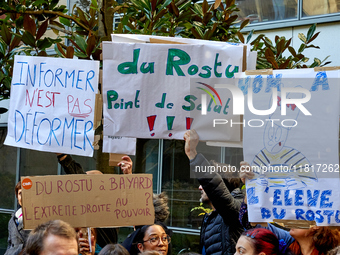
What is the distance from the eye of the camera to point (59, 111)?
3205 mm

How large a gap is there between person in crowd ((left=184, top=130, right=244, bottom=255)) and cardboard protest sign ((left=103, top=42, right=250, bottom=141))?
0.20m

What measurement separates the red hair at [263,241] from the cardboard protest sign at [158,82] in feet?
2.63

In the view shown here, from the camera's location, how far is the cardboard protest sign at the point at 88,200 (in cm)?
288

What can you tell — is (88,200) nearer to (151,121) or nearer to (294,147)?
(151,121)

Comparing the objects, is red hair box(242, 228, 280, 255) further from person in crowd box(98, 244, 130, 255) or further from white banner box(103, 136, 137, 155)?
white banner box(103, 136, 137, 155)

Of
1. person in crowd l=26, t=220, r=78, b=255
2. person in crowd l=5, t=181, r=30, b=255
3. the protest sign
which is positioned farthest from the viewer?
person in crowd l=5, t=181, r=30, b=255

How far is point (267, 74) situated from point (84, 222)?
1544 millimetres

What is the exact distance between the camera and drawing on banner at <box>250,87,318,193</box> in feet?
8.51

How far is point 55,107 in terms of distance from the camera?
10.5 ft

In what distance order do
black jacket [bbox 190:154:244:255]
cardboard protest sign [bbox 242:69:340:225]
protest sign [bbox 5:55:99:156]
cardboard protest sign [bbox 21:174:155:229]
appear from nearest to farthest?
cardboard protest sign [bbox 242:69:340:225]
cardboard protest sign [bbox 21:174:155:229]
black jacket [bbox 190:154:244:255]
protest sign [bbox 5:55:99:156]

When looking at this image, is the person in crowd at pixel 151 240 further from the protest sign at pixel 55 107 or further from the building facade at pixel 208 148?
the building facade at pixel 208 148

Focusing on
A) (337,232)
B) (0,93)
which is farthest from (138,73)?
(0,93)

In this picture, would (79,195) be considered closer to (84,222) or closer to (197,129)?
(84,222)

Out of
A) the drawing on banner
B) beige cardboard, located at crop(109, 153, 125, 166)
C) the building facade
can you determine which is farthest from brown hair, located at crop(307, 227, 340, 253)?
the building facade
